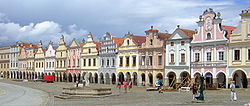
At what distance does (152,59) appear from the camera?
53000 mm

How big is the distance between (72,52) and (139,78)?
74.9 ft

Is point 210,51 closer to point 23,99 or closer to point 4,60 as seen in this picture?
point 23,99

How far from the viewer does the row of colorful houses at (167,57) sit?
41.8 m

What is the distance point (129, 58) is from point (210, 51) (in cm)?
1668

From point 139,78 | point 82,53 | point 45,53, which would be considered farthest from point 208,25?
point 45,53

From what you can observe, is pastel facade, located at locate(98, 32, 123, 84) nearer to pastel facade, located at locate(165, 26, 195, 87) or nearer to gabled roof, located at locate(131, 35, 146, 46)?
gabled roof, located at locate(131, 35, 146, 46)

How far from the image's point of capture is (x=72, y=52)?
241ft

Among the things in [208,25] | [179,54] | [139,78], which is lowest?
[139,78]

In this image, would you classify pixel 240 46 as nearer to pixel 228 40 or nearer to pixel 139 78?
pixel 228 40

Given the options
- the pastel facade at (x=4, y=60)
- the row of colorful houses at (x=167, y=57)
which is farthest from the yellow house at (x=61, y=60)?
the pastel facade at (x=4, y=60)

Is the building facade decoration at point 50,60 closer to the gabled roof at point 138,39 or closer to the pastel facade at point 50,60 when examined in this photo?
the pastel facade at point 50,60

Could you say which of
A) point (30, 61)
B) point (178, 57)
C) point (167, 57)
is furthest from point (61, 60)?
Result: point (178, 57)

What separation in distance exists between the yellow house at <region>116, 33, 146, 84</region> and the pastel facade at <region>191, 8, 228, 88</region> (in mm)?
12095

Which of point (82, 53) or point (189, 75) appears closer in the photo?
point (189, 75)
